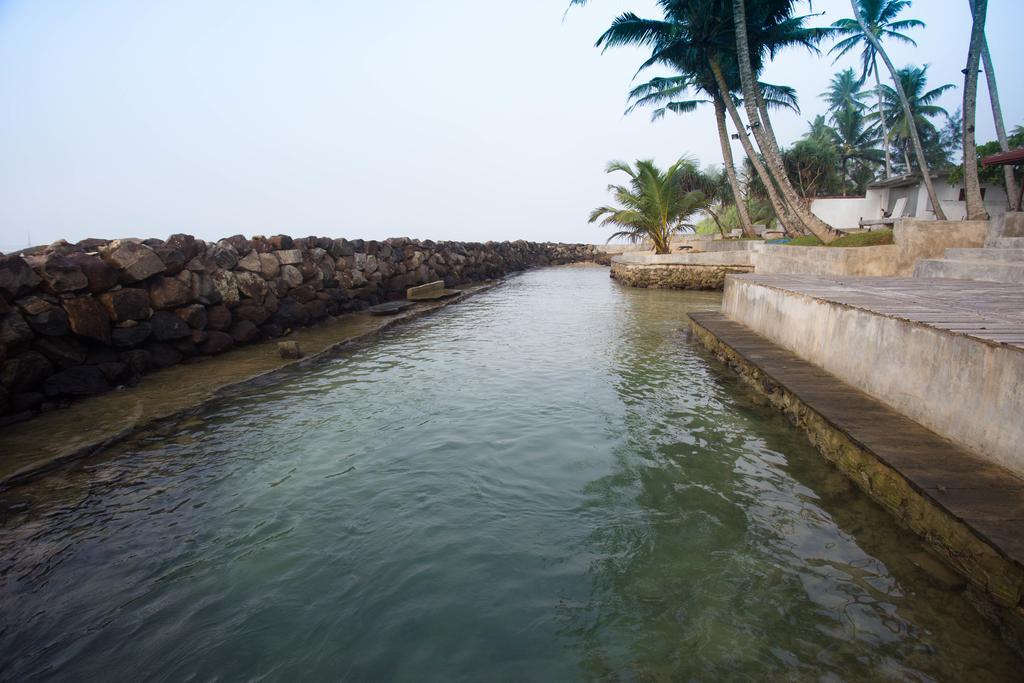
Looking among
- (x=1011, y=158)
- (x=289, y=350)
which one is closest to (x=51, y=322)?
(x=289, y=350)

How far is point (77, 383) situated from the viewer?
5.37m

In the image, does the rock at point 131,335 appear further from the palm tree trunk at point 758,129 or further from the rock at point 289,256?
the palm tree trunk at point 758,129

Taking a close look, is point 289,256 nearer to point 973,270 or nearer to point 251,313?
point 251,313

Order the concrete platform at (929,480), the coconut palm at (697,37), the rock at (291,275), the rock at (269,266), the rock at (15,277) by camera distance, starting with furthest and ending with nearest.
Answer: the coconut palm at (697,37), the rock at (291,275), the rock at (269,266), the rock at (15,277), the concrete platform at (929,480)

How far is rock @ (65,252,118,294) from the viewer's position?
18.8 feet

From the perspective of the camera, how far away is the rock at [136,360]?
605 cm

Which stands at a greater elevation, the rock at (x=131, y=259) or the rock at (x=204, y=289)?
the rock at (x=131, y=259)

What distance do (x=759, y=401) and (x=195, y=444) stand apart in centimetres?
533

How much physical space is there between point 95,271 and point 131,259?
553 mm

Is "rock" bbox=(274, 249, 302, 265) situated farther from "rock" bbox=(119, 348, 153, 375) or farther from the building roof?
the building roof

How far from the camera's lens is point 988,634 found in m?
2.07

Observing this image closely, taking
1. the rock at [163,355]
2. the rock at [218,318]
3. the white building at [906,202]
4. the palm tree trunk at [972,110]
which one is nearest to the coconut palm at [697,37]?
the palm tree trunk at [972,110]

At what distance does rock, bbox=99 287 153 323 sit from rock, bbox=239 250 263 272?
217 centimetres

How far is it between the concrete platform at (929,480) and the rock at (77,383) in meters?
6.88
